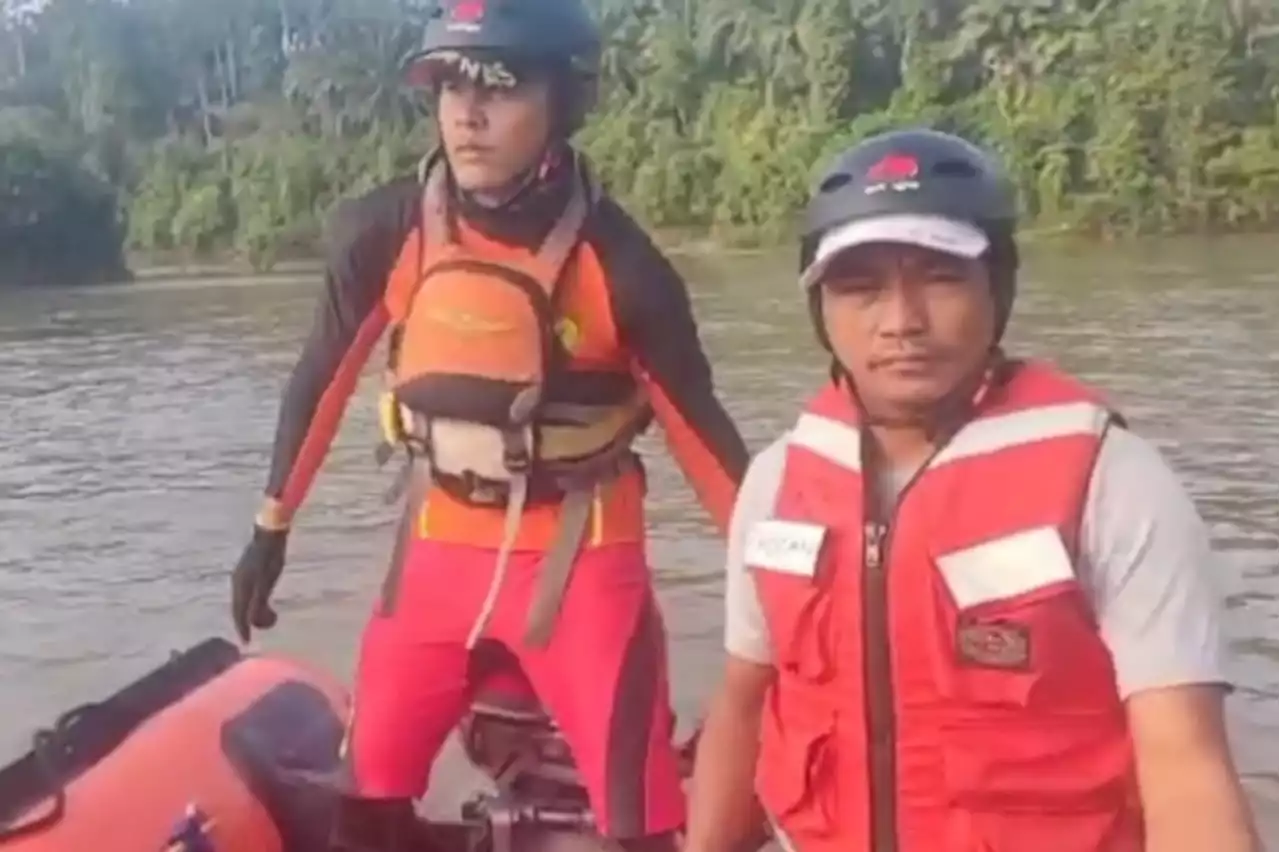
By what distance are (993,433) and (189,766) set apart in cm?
187

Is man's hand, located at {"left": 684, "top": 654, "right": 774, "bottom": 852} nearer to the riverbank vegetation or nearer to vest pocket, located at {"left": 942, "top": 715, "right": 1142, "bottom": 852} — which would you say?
vest pocket, located at {"left": 942, "top": 715, "right": 1142, "bottom": 852}

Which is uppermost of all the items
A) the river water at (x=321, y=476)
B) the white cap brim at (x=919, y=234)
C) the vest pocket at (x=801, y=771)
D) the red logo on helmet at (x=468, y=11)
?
the red logo on helmet at (x=468, y=11)

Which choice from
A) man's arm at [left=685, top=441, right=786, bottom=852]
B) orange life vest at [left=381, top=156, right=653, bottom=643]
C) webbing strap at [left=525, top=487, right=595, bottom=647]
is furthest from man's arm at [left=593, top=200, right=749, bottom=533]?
man's arm at [left=685, top=441, right=786, bottom=852]

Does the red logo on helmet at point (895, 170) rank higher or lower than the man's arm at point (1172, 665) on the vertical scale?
higher

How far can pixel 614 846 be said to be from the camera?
3.28 meters

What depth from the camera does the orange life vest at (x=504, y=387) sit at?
3.25 metres

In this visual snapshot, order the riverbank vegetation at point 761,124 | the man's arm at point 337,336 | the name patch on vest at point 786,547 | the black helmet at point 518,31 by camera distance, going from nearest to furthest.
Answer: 1. the name patch on vest at point 786,547
2. the black helmet at point 518,31
3. the man's arm at point 337,336
4. the riverbank vegetation at point 761,124

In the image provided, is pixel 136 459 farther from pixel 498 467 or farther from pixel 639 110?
pixel 639 110

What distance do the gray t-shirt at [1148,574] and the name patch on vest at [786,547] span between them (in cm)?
28

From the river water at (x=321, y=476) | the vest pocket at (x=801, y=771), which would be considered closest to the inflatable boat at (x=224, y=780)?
the vest pocket at (x=801, y=771)

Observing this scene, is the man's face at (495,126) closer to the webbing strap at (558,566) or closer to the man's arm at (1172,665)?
the webbing strap at (558,566)

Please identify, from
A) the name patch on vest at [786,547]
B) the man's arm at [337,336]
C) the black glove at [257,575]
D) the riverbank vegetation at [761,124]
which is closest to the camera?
the name patch on vest at [786,547]

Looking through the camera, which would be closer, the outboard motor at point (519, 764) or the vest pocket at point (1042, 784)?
the vest pocket at point (1042, 784)

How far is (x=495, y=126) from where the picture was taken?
318 centimetres
